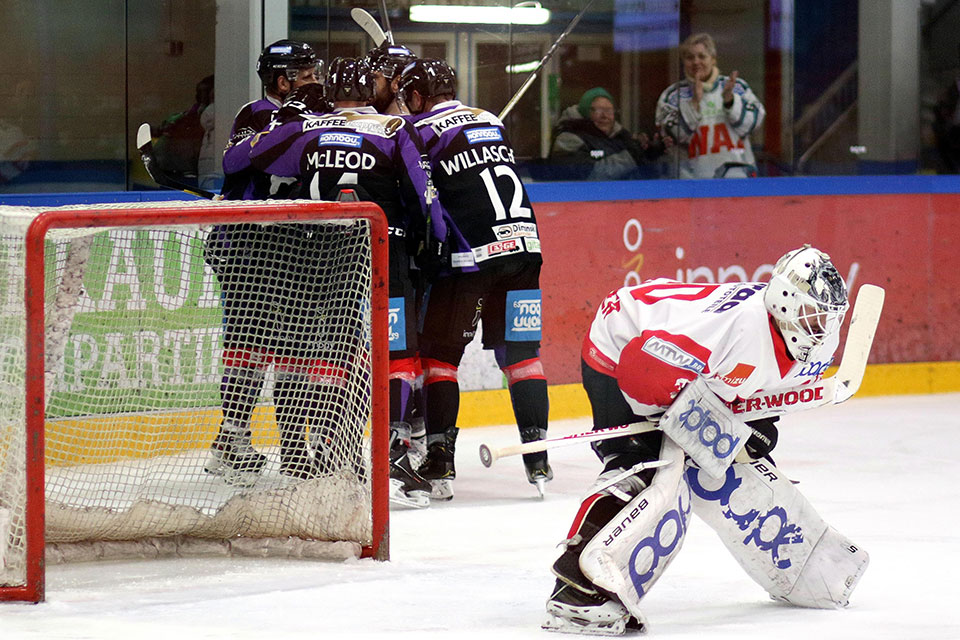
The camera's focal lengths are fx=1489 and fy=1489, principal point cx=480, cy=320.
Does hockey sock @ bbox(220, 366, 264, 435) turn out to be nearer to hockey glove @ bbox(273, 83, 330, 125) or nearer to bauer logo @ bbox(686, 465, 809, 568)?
hockey glove @ bbox(273, 83, 330, 125)

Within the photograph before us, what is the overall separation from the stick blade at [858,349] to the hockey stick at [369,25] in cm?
307

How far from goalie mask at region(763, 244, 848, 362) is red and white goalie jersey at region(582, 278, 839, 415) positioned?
3 cm

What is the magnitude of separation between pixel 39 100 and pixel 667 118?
284 cm

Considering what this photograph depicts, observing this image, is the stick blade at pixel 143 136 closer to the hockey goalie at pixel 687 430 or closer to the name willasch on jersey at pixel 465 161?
the name willasch on jersey at pixel 465 161

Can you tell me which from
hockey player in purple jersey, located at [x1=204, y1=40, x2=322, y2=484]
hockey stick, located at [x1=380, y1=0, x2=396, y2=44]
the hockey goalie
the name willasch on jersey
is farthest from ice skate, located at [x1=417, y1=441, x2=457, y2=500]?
hockey stick, located at [x1=380, y1=0, x2=396, y2=44]

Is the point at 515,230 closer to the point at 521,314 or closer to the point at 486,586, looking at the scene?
the point at 521,314

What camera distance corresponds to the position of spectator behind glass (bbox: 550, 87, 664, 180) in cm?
670

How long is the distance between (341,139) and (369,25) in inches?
62.0

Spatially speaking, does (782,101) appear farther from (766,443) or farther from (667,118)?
(766,443)

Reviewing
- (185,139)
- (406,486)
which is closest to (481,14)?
(185,139)

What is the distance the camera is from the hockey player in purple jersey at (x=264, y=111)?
4.76 m

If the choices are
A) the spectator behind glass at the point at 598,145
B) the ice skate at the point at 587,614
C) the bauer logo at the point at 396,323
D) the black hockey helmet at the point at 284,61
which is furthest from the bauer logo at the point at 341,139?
the spectator behind glass at the point at 598,145

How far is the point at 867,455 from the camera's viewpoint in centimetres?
562

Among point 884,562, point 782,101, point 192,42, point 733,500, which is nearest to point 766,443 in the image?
point 733,500
